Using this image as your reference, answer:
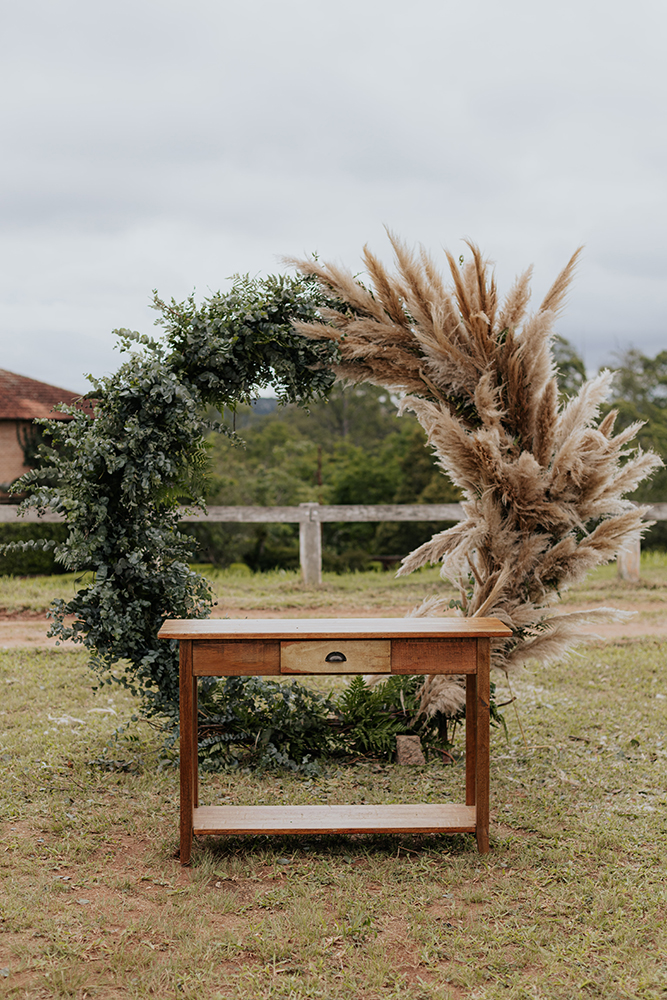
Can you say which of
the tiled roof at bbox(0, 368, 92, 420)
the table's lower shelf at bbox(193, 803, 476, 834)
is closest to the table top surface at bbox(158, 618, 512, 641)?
the table's lower shelf at bbox(193, 803, 476, 834)

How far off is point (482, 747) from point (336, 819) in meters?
0.71

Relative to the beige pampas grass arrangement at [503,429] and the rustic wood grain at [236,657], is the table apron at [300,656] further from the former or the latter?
the beige pampas grass arrangement at [503,429]

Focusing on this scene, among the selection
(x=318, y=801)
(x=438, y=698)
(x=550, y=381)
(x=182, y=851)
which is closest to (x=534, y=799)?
(x=438, y=698)

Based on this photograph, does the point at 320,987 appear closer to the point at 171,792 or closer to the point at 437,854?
the point at 437,854

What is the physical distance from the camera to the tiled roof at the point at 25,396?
20.1 m

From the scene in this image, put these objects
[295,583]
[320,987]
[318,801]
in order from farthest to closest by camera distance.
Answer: [295,583] < [318,801] < [320,987]

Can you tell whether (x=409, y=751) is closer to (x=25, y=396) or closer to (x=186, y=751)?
(x=186, y=751)

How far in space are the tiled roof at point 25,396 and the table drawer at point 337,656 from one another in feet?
58.2

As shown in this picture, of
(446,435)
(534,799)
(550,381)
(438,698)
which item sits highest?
(550,381)

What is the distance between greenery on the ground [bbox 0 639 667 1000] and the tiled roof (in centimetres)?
1637

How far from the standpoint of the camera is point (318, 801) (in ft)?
13.5

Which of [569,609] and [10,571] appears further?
[10,571]

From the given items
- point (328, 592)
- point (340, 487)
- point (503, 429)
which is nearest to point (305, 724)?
point (503, 429)

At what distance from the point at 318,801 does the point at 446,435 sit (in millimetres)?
1995
